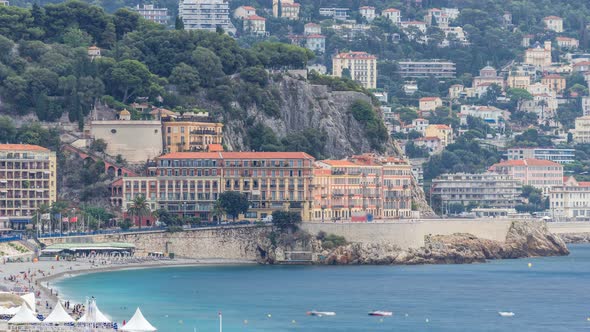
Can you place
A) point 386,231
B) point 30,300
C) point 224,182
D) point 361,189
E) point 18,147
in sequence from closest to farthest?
point 30,300 < point 386,231 < point 18,147 < point 224,182 < point 361,189

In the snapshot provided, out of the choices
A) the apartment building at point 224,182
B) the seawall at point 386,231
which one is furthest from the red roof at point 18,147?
the seawall at point 386,231

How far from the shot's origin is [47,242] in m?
146

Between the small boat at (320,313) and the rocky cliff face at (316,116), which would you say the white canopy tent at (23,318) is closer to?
the small boat at (320,313)

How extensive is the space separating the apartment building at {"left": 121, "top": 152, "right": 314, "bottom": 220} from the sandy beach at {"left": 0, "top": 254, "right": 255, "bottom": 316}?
6.33m

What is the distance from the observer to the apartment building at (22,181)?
15238cm

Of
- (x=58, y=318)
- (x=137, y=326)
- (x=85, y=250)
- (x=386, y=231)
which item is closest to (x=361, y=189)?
(x=386, y=231)

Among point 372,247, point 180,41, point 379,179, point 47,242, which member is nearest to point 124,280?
point 47,242

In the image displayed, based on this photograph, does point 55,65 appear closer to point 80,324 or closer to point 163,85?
point 163,85

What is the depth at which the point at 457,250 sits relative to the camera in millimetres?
157875

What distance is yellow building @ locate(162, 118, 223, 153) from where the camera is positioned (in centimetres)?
16300

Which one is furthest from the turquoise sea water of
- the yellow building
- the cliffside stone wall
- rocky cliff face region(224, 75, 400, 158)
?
rocky cliff face region(224, 75, 400, 158)

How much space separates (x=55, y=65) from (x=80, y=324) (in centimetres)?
7408

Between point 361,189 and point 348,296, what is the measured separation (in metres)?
33.5

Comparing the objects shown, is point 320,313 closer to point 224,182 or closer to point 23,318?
point 23,318
